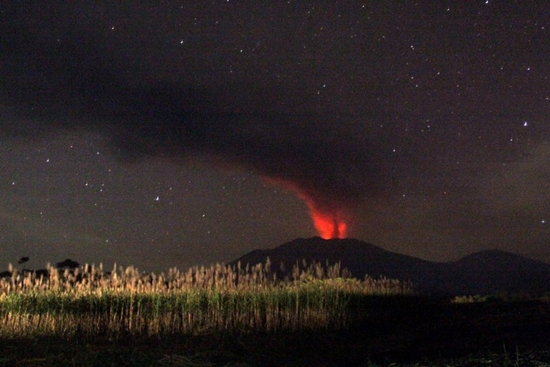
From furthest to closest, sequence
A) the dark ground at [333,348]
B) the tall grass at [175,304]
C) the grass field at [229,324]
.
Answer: the tall grass at [175,304], the grass field at [229,324], the dark ground at [333,348]

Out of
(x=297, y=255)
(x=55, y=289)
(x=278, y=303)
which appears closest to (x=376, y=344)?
(x=278, y=303)

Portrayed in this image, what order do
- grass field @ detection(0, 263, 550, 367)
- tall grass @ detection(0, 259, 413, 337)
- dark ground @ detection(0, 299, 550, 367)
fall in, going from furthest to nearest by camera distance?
tall grass @ detection(0, 259, 413, 337) → grass field @ detection(0, 263, 550, 367) → dark ground @ detection(0, 299, 550, 367)

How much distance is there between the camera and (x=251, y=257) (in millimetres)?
94125

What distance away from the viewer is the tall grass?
12.5 metres

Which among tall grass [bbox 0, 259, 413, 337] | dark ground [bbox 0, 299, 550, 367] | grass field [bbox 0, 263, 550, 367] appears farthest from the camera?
tall grass [bbox 0, 259, 413, 337]

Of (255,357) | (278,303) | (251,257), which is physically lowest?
(255,357)

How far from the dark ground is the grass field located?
0.07 ft

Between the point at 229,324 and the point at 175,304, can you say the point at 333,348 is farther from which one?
the point at 175,304

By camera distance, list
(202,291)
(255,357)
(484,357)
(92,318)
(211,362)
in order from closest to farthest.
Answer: (484,357), (211,362), (255,357), (92,318), (202,291)

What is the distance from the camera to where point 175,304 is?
1347 centimetres

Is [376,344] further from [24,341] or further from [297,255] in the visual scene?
[297,255]

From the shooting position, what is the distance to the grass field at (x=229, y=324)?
8773 millimetres

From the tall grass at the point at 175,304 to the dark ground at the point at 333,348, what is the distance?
28.0 inches

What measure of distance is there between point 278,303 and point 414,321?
147 inches
